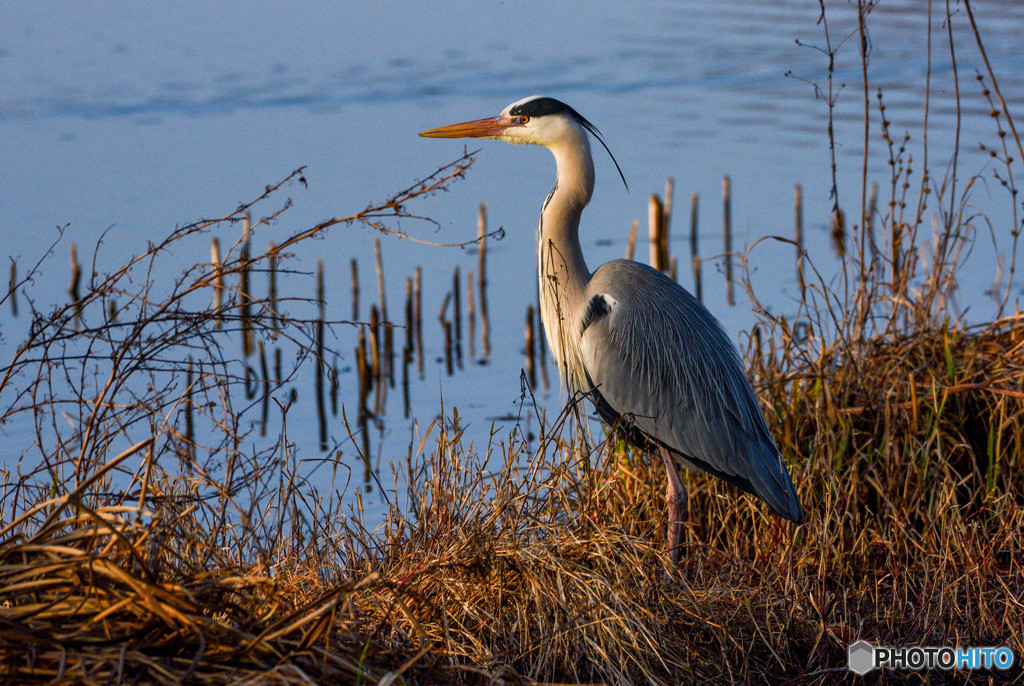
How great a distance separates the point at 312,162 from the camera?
35.3 feet

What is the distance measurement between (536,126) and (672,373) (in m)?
1.19

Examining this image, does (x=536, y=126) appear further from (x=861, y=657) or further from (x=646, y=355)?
(x=861, y=657)

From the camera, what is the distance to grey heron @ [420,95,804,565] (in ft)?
13.7

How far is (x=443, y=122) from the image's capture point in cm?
1195

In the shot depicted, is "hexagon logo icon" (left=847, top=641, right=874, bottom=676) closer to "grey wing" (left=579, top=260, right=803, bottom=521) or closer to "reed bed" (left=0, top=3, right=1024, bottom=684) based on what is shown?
"reed bed" (left=0, top=3, right=1024, bottom=684)

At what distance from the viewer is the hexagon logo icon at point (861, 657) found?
A: 302cm

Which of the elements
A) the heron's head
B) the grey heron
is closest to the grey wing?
the grey heron

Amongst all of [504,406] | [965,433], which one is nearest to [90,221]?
[504,406]

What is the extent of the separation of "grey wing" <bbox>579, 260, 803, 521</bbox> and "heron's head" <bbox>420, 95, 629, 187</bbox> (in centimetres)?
52

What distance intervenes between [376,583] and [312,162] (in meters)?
A: 8.51

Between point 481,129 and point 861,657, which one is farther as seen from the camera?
point 481,129

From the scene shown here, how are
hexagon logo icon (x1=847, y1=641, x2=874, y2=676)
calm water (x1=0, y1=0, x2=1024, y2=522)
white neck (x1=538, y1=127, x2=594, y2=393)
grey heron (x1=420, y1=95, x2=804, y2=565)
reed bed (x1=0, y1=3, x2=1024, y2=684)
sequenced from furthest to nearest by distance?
calm water (x1=0, y1=0, x2=1024, y2=522) → white neck (x1=538, y1=127, x2=594, y2=393) → grey heron (x1=420, y1=95, x2=804, y2=565) → hexagon logo icon (x1=847, y1=641, x2=874, y2=676) → reed bed (x1=0, y1=3, x2=1024, y2=684)

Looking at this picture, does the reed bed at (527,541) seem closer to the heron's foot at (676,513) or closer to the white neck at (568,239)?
the heron's foot at (676,513)

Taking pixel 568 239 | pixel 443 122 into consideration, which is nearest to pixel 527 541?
pixel 568 239
